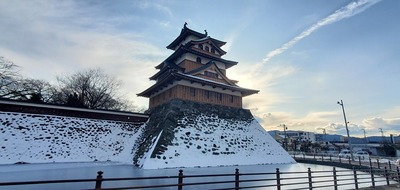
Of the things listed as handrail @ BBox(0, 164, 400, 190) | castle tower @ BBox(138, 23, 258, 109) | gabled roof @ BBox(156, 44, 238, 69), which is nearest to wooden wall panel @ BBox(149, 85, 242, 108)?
castle tower @ BBox(138, 23, 258, 109)

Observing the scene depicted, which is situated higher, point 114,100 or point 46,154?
point 114,100

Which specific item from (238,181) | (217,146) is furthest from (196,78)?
(238,181)

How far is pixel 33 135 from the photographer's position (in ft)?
50.7


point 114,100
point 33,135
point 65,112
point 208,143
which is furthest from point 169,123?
point 114,100

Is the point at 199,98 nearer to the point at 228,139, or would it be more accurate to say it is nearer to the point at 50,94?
the point at 228,139

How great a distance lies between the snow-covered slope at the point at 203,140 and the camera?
595 inches

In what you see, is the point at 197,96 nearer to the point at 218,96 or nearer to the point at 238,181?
the point at 218,96

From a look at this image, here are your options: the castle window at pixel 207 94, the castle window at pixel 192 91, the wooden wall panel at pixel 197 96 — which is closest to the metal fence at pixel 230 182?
the wooden wall panel at pixel 197 96

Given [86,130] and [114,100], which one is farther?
[114,100]

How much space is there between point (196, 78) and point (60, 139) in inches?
472

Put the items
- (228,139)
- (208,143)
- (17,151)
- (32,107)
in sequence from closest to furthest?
(17,151)
(32,107)
(208,143)
(228,139)

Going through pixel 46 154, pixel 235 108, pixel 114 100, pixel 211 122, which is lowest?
pixel 46 154

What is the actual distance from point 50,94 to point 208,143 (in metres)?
26.2

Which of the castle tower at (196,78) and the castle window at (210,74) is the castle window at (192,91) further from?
the castle window at (210,74)
